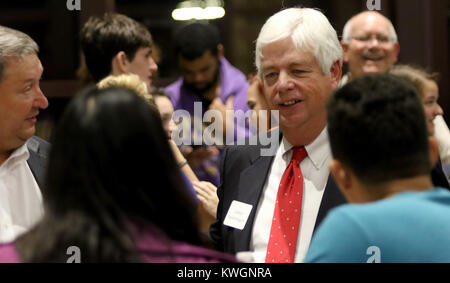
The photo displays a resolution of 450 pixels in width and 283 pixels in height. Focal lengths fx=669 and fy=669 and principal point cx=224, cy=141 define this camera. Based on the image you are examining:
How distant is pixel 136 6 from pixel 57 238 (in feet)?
11.5

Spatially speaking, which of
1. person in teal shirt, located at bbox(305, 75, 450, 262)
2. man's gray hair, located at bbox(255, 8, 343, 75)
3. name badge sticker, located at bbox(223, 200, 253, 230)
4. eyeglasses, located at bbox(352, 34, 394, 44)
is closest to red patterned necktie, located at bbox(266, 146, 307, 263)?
name badge sticker, located at bbox(223, 200, 253, 230)

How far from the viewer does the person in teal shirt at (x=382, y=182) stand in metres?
1.43

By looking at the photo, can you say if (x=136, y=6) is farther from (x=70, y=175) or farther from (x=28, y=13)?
(x=70, y=175)

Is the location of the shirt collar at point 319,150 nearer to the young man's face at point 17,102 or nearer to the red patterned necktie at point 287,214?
the red patterned necktie at point 287,214

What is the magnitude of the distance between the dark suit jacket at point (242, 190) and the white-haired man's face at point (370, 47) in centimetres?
131

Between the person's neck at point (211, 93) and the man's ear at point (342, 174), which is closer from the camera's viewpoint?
the man's ear at point (342, 174)

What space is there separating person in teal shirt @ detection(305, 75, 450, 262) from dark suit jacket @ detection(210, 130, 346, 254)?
62 centimetres

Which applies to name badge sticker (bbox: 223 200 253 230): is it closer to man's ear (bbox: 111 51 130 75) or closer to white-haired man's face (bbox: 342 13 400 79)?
man's ear (bbox: 111 51 130 75)

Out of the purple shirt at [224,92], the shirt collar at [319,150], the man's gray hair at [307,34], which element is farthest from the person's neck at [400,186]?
the purple shirt at [224,92]

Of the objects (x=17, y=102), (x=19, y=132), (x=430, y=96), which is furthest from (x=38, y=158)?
(x=430, y=96)

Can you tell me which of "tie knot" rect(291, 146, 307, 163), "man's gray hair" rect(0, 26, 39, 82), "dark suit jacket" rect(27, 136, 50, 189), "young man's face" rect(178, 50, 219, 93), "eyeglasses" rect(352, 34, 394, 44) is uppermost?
"eyeglasses" rect(352, 34, 394, 44)

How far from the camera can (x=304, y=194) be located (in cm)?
231

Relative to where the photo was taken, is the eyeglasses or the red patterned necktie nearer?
the red patterned necktie

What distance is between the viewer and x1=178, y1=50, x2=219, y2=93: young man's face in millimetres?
3977
